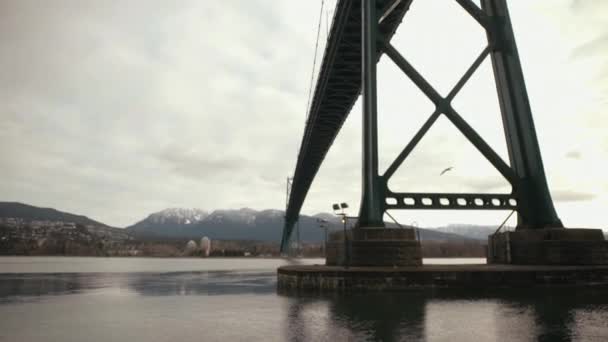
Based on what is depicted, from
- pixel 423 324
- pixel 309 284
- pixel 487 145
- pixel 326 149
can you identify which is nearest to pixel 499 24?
pixel 487 145

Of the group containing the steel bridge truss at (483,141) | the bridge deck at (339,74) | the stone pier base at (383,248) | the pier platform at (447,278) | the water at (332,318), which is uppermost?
the bridge deck at (339,74)

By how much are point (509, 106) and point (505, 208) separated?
15.2 feet

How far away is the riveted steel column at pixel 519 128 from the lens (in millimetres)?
18516

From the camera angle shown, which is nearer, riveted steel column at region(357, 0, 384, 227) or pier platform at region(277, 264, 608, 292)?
pier platform at region(277, 264, 608, 292)

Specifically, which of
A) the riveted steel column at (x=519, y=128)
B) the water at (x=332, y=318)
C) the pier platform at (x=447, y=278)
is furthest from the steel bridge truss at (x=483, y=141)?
the water at (x=332, y=318)

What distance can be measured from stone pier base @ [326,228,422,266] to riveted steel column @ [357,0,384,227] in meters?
0.86

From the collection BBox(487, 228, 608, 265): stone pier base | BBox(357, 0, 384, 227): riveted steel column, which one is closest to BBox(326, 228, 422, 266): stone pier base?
BBox(357, 0, 384, 227): riveted steel column

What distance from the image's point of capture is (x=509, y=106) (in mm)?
19656

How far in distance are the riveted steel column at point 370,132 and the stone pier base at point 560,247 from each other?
21.2ft

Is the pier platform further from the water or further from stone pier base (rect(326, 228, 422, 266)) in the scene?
the water

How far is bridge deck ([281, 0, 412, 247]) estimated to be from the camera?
2306cm

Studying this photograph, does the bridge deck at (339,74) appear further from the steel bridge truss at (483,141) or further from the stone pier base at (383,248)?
the stone pier base at (383,248)

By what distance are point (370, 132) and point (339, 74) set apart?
12082mm

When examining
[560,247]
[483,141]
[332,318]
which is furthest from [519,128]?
[332,318]
